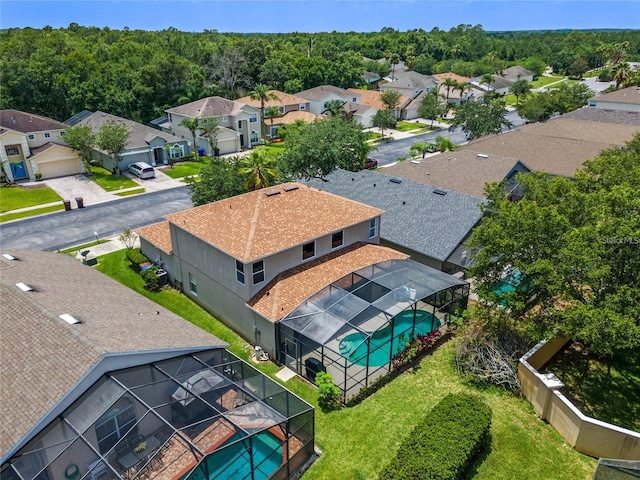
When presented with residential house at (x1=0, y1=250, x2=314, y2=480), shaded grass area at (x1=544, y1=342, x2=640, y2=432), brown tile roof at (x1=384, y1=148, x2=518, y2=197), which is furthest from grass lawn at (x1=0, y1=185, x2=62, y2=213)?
shaded grass area at (x1=544, y1=342, x2=640, y2=432)

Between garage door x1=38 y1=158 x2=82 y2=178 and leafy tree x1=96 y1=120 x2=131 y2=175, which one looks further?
garage door x1=38 y1=158 x2=82 y2=178

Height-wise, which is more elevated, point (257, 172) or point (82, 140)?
point (82, 140)

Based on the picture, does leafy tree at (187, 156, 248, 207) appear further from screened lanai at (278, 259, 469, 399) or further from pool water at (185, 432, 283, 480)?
pool water at (185, 432, 283, 480)

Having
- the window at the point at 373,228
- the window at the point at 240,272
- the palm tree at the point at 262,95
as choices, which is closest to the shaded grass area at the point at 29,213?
the window at the point at 240,272

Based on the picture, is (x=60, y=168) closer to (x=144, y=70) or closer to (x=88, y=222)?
(x=88, y=222)

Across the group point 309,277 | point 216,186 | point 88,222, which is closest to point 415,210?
point 309,277

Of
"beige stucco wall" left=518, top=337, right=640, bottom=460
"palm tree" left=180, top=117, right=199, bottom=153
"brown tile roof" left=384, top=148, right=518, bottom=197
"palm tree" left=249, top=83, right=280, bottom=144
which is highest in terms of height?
"palm tree" left=249, top=83, right=280, bottom=144
